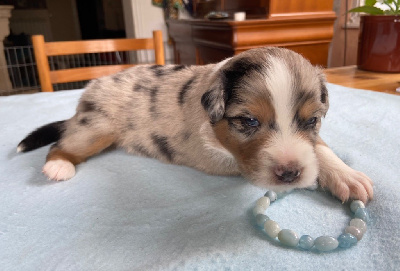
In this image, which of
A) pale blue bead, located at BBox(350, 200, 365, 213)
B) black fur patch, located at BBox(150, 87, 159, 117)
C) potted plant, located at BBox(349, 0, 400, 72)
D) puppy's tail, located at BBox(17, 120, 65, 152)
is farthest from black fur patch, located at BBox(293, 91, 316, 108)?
potted plant, located at BBox(349, 0, 400, 72)

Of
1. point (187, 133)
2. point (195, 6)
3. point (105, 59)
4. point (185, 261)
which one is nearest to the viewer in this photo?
point (185, 261)

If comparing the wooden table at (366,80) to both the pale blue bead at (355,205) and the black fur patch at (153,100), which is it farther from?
the black fur patch at (153,100)

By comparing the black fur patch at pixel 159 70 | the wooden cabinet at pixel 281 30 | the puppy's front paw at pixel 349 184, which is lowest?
the puppy's front paw at pixel 349 184

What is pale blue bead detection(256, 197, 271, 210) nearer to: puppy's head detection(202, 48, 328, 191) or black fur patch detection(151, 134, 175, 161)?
puppy's head detection(202, 48, 328, 191)

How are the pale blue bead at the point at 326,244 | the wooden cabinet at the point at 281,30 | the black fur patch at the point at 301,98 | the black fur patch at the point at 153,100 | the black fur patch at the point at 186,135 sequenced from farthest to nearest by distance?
the wooden cabinet at the point at 281,30 → the black fur patch at the point at 153,100 → the black fur patch at the point at 186,135 → the black fur patch at the point at 301,98 → the pale blue bead at the point at 326,244

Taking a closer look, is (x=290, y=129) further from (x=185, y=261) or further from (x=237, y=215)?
(x=185, y=261)

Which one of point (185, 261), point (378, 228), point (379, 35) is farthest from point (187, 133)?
point (379, 35)

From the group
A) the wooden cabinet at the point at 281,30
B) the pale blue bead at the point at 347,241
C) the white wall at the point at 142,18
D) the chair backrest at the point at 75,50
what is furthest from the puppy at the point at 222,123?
the white wall at the point at 142,18
